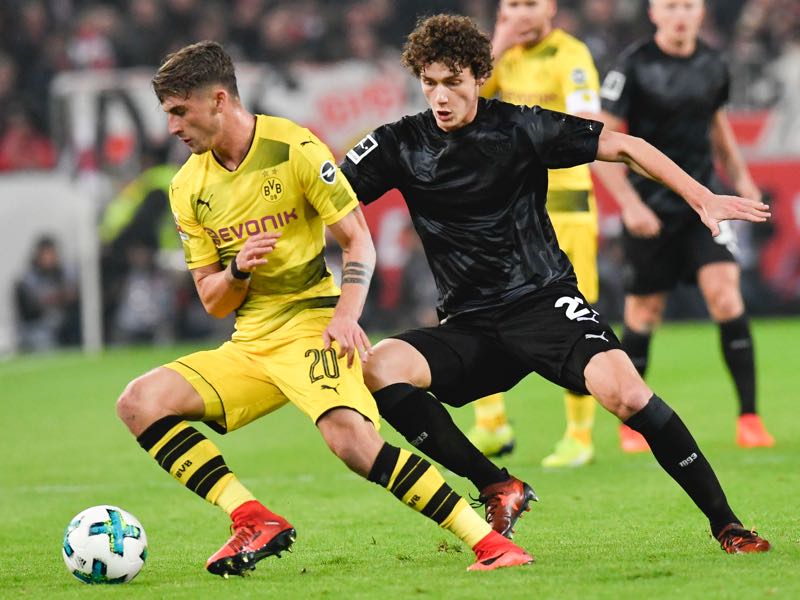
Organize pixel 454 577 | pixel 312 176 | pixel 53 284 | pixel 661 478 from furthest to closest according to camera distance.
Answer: pixel 53 284, pixel 661 478, pixel 312 176, pixel 454 577

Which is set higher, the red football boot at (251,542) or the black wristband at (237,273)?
the black wristband at (237,273)

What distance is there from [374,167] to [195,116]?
817 millimetres

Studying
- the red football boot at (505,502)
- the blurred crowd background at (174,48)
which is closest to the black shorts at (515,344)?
the red football boot at (505,502)

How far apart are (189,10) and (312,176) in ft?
51.4

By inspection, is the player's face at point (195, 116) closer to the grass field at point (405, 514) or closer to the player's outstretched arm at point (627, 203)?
the grass field at point (405, 514)

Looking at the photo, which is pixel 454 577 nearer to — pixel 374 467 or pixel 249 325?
pixel 374 467

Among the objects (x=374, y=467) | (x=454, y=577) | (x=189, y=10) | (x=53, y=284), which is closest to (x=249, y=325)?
(x=374, y=467)

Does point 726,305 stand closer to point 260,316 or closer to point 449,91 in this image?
point 449,91

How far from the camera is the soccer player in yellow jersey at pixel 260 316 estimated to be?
527 centimetres

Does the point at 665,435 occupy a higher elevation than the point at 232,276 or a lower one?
lower

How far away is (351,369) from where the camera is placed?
551 centimetres

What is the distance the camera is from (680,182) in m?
5.40

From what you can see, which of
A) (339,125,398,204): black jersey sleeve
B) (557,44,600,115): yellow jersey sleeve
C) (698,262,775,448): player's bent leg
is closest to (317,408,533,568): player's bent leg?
(339,125,398,204): black jersey sleeve

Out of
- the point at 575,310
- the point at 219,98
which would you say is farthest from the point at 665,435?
the point at 219,98
